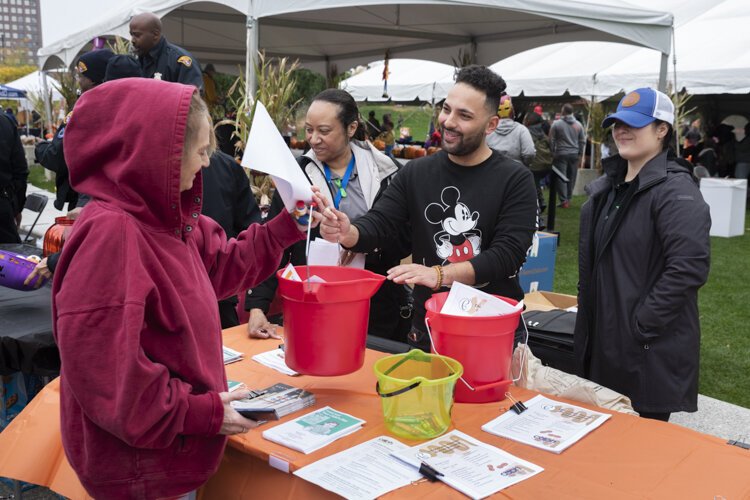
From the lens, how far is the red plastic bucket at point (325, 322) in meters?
1.81

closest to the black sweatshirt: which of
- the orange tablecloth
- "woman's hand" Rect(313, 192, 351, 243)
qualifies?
"woman's hand" Rect(313, 192, 351, 243)

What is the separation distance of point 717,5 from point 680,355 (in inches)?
498

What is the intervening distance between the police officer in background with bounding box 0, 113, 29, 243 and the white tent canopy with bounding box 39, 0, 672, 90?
1971 mm

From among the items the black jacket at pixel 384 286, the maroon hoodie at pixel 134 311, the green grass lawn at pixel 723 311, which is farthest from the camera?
the green grass lawn at pixel 723 311

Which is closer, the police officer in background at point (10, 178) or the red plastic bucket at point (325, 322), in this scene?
the red plastic bucket at point (325, 322)

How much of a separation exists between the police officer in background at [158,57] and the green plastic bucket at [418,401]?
347 centimetres

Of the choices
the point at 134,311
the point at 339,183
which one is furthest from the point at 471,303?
the point at 339,183

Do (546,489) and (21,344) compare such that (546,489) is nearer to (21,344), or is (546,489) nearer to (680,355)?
(680,355)

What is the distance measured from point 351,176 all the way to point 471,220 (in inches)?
33.3

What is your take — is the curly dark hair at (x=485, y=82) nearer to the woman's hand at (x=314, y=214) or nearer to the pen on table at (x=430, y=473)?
the woman's hand at (x=314, y=214)

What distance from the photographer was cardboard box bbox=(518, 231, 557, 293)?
5.51m

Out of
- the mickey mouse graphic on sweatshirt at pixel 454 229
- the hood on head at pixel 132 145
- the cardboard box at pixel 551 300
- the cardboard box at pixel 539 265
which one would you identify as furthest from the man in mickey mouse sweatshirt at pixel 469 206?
the cardboard box at pixel 539 265

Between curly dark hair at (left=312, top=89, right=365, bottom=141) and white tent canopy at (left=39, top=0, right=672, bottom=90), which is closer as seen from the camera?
curly dark hair at (left=312, top=89, right=365, bottom=141)

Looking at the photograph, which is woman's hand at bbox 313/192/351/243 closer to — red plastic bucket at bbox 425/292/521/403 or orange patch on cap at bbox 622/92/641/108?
red plastic bucket at bbox 425/292/521/403
